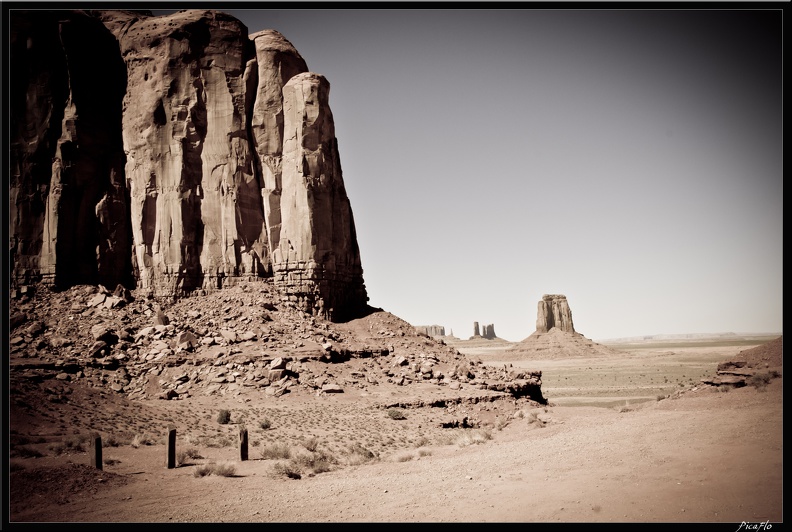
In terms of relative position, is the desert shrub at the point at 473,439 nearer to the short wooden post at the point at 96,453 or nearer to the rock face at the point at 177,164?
the short wooden post at the point at 96,453

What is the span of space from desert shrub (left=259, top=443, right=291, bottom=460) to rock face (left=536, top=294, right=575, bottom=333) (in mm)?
105919

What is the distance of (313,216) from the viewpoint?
123 feet

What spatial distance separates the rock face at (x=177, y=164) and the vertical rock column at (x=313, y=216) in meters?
0.09

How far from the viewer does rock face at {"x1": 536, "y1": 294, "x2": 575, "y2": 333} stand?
386ft

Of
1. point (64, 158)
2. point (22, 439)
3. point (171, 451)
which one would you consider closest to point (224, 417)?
point (22, 439)

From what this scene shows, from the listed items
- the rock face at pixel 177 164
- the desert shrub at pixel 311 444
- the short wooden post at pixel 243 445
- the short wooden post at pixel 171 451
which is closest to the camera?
the short wooden post at pixel 171 451

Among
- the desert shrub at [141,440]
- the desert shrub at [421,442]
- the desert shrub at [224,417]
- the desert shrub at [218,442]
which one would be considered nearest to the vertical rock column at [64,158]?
the desert shrub at [224,417]

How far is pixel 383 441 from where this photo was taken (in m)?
20.3

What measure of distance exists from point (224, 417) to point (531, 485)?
15300 mm

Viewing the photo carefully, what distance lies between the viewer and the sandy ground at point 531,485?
920 cm

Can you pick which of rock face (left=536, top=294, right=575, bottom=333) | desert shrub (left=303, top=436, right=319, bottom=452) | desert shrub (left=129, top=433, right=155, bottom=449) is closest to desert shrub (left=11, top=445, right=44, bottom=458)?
desert shrub (left=129, top=433, right=155, bottom=449)

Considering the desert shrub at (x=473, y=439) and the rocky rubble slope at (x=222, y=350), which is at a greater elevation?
the rocky rubble slope at (x=222, y=350)

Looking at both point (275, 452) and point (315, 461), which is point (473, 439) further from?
point (275, 452)
